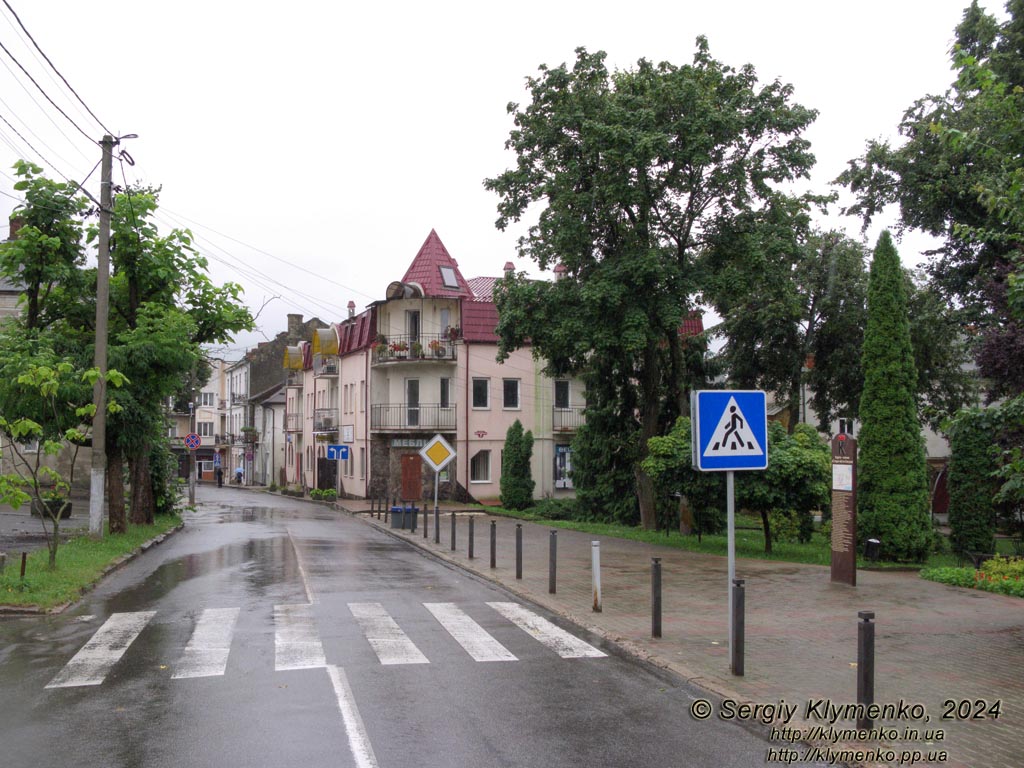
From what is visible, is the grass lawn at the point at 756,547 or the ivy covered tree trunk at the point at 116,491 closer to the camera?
the grass lawn at the point at 756,547

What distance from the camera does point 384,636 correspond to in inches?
388

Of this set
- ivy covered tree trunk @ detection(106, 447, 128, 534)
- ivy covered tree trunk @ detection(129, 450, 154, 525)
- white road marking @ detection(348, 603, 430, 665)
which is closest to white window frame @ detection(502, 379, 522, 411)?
ivy covered tree trunk @ detection(129, 450, 154, 525)

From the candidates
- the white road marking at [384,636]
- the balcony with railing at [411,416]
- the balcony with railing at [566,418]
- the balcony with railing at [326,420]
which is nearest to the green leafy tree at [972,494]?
Result: the white road marking at [384,636]

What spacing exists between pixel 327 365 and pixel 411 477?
12.5 m

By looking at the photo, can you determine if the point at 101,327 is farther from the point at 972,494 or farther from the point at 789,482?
the point at 972,494

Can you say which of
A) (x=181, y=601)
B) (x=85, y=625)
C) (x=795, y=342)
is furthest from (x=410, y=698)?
(x=795, y=342)

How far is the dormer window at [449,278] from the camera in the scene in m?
44.1

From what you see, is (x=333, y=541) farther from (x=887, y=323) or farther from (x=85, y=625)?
(x=887, y=323)

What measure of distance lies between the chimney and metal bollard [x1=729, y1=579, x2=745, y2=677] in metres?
71.1

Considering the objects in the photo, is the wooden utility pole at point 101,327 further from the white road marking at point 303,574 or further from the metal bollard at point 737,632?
the metal bollard at point 737,632

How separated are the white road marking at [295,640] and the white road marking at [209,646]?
50cm

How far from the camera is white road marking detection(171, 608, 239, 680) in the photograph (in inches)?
320

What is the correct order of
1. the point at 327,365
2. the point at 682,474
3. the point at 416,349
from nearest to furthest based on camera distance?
the point at 682,474 → the point at 416,349 → the point at 327,365

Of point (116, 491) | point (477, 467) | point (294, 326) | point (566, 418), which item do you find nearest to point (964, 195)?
point (116, 491)
